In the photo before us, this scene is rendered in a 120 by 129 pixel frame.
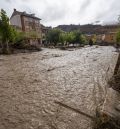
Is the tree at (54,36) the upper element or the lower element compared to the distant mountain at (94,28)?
lower

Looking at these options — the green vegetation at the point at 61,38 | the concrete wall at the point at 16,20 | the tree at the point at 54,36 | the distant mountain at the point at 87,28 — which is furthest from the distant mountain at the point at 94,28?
the concrete wall at the point at 16,20

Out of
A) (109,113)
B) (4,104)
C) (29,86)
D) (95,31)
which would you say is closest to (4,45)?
(29,86)

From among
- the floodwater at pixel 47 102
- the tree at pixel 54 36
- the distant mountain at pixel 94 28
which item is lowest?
the floodwater at pixel 47 102

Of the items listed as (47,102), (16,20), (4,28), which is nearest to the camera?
(47,102)

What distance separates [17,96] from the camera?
8109mm

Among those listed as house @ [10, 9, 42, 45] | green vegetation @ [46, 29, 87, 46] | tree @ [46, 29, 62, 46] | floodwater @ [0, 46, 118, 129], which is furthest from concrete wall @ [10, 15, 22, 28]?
floodwater @ [0, 46, 118, 129]

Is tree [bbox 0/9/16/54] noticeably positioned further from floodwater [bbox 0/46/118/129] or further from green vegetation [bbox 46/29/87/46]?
green vegetation [bbox 46/29/87/46]

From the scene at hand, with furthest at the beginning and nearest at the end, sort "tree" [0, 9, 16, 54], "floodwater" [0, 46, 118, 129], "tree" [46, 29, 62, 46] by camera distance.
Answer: "tree" [46, 29, 62, 46] < "tree" [0, 9, 16, 54] < "floodwater" [0, 46, 118, 129]

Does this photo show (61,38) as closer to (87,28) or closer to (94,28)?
(94,28)

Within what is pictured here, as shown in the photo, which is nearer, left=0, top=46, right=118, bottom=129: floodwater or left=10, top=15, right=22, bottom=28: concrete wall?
left=0, top=46, right=118, bottom=129: floodwater

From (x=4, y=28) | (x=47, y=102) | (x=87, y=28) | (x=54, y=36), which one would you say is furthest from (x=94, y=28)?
(x=47, y=102)

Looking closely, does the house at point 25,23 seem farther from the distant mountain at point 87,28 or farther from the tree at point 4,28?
the distant mountain at point 87,28

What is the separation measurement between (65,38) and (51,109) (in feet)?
198

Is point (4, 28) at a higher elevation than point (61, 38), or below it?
higher
